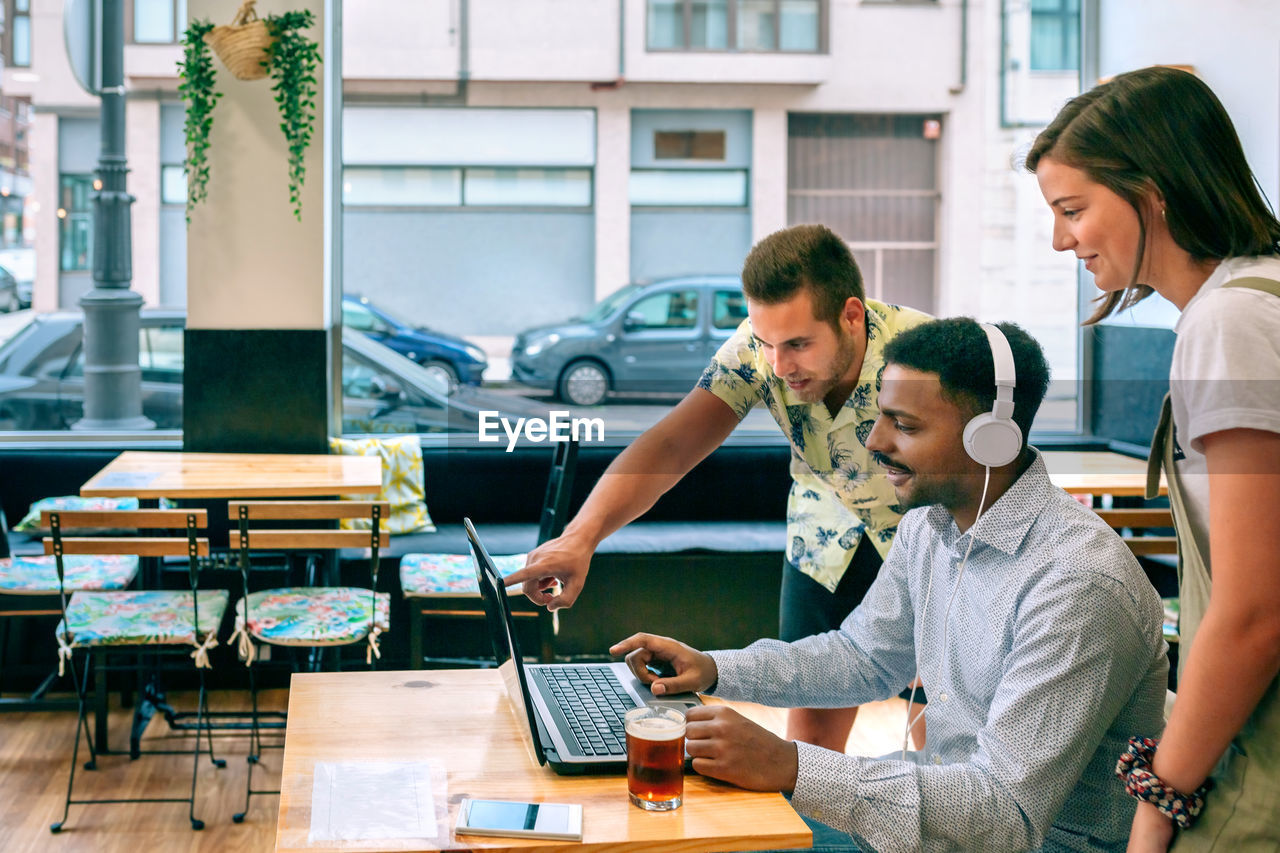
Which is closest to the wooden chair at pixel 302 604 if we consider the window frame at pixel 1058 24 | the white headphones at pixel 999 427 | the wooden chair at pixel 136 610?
the wooden chair at pixel 136 610

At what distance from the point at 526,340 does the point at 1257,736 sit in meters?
4.36

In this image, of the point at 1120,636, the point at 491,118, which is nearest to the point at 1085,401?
the point at 491,118

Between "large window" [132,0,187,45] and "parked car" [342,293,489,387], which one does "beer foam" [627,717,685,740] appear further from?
"large window" [132,0,187,45]

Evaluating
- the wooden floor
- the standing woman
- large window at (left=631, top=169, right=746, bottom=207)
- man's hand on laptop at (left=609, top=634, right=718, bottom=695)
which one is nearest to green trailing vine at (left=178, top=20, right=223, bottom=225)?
large window at (left=631, top=169, right=746, bottom=207)

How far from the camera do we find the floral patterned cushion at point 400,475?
183 inches

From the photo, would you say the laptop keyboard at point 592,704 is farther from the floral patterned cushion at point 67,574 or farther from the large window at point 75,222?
the large window at point 75,222

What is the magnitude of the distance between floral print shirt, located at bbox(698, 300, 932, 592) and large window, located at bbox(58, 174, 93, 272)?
12.2ft

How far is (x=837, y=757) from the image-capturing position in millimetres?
1357

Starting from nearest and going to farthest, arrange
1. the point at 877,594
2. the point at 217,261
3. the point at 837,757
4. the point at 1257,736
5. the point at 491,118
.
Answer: the point at 1257,736
the point at 837,757
the point at 877,594
the point at 217,261
the point at 491,118

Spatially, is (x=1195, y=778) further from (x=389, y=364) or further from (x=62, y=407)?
(x=62, y=407)

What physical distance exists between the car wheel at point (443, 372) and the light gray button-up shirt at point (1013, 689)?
3703 mm

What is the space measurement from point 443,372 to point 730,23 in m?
2.02

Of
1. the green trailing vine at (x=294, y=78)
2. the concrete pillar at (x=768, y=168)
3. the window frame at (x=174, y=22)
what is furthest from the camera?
the concrete pillar at (x=768, y=168)

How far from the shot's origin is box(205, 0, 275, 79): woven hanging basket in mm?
4242
